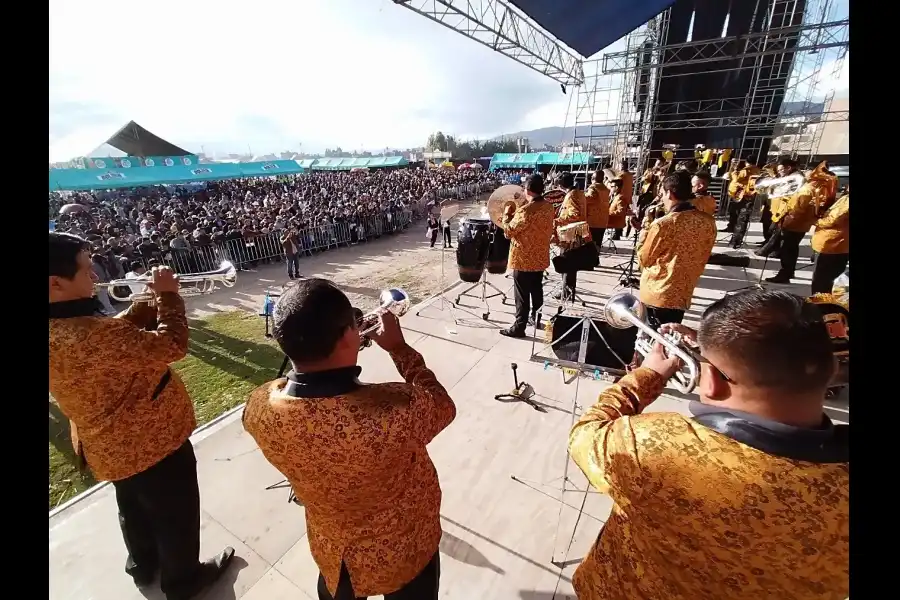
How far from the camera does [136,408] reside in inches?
75.5

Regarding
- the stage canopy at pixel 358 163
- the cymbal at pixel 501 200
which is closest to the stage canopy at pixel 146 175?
the cymbal at pixel 501 200

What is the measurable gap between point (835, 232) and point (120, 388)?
7487 millimetres

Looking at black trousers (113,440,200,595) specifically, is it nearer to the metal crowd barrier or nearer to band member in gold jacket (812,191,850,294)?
band member in gold jacket (812,191,850,294)

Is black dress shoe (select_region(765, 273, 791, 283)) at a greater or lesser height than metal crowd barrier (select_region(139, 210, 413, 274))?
greater

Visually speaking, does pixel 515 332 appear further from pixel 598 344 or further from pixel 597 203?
pixel 597 203

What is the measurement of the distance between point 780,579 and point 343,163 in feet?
169

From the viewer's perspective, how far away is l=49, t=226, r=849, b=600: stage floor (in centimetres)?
243

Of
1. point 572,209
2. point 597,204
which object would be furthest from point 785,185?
point 572,209

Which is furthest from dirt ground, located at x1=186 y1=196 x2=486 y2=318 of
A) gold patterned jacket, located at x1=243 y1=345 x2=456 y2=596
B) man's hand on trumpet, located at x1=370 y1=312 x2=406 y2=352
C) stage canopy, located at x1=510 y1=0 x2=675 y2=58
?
gold patterned jacket, located at x1=243 y1=345 x2=456 y2=596

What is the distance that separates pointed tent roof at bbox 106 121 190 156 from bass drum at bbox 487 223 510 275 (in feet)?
82.5

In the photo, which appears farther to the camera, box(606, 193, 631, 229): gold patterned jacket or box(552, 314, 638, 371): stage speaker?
box(606, 193, 631, 229): gold patterned jacket
